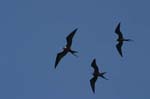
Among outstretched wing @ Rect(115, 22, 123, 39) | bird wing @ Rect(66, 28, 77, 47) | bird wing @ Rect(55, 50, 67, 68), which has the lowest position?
bird wing @ Rect(55, 50, 67, 68)

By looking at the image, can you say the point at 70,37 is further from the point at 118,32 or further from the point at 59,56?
the point at 118,32

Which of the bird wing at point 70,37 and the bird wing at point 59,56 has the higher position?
the bird wing at point 70,37

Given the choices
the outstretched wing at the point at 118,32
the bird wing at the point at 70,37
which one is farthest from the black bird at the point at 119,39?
the bird wing at the point at 70,37

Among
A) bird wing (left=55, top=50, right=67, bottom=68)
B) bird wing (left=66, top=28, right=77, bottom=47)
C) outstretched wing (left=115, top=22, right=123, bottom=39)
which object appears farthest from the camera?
outstretched wing (left=115, top=22, right=123, bottom=39)

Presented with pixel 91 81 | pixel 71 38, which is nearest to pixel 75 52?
pixel 71 38

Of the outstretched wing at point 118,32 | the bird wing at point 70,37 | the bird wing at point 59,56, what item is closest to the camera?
the bird wing at point 70,37

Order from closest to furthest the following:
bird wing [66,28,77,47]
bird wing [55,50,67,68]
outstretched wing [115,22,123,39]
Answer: bird wing [66,28,77,47] < bird wing [55,50,67,68] < outstretched wing [115,22,123,39]

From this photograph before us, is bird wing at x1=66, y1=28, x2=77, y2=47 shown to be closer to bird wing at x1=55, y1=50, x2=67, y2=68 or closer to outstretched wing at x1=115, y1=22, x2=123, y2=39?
bird wing at x1=55, y1=50, x2=67, y2=68

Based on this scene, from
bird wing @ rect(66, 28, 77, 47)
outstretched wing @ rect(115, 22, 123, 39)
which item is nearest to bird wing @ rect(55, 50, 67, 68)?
bird wing @ rect(66, 28, 77, 47)

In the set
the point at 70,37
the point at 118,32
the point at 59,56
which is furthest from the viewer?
the point at 118,32

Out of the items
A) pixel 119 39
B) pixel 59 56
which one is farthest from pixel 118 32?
pixel 59 56

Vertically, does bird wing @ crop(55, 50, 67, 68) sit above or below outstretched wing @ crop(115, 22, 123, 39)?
below

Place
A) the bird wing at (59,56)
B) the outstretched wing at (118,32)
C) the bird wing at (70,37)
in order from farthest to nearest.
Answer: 1. the outstretched wing at (118,32)
2. the bird wing at (59,56)
3. the bird wing at (70,37)

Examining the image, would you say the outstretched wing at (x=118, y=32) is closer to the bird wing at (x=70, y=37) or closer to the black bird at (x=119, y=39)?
the black bird at (x=119, y=39)
